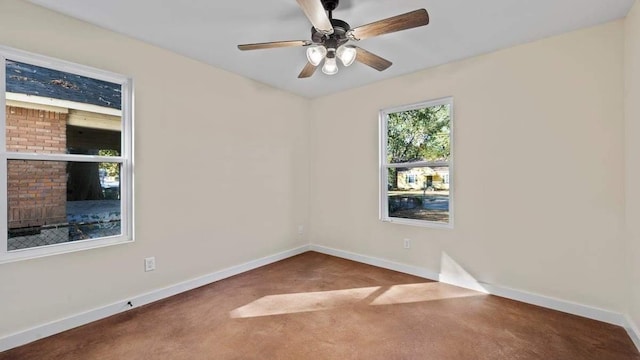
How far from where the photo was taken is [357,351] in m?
1.93

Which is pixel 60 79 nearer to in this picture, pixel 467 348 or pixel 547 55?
pixel 467 348

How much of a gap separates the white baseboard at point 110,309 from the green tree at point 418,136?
232cm

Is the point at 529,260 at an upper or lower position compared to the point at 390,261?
upper

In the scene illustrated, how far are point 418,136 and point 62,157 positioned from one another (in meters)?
3.52

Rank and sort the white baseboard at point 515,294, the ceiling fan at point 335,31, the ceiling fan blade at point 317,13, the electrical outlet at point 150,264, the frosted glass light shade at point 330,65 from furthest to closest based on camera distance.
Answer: the electrical outlet at point 150,264 → the white baseboard at point 515,294 → the frosted glass light shade at point 330,65 → the ceiling fan at point 335,31 → the ceiling fan blade at point 317,13

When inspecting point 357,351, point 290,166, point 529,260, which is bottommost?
point 357,351

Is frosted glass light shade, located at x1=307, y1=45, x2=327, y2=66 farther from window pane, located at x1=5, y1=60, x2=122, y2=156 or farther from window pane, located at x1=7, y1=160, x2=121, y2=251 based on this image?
window pane, located at x1=7, y1=160, x2=121, y2=251

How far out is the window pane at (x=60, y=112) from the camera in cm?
204

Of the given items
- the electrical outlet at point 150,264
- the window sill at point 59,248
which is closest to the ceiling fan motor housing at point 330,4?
the window sill at point 59,248

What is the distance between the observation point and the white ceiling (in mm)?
2035

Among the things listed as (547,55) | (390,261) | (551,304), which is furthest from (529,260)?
(547,55)

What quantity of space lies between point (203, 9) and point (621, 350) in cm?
388

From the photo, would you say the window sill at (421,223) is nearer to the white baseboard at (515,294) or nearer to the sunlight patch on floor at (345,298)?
the white baseboard at (515,294)

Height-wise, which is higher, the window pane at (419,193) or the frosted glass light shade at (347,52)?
the frosted glass light shade at (347,52)
